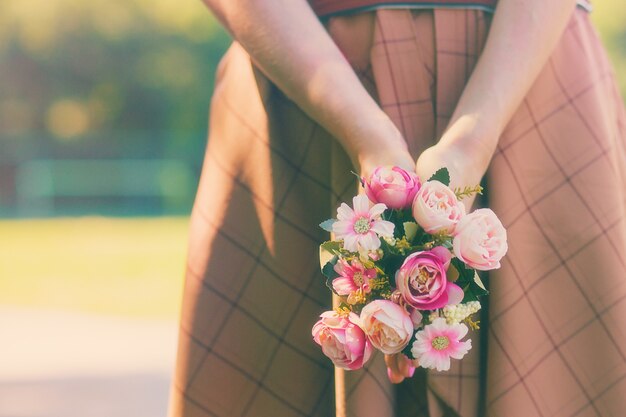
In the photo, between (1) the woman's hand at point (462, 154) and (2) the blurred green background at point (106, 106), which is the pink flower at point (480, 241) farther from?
(2) the blurred green background at point (106, 106)

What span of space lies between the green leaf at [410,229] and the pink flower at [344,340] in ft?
0.36

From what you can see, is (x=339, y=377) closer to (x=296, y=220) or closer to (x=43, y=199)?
(x=296, y=220)

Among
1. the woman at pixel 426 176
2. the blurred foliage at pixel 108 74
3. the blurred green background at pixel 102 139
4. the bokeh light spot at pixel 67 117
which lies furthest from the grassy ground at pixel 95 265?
the bokeh light spot at pixel 67 117

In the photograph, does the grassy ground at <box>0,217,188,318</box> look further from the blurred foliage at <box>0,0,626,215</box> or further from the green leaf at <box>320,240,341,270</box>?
the green leaf at <box>320,240,341,270</box>

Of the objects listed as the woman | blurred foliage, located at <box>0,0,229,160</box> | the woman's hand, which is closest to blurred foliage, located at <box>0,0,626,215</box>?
blurred foliage, located at <box>0,0,229,160</box>

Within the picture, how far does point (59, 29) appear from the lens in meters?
26.2

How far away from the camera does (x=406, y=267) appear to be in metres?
1.35

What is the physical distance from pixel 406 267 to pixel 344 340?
0.36 feet

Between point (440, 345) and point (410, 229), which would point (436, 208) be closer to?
point (410, 229)

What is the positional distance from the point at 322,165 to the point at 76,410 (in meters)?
3.47

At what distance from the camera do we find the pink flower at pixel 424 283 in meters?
1.34

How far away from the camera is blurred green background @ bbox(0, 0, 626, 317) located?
23.5 m

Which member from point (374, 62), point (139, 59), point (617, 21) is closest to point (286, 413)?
point (374, 62)

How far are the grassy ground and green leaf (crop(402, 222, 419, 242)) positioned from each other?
22.8 ft
